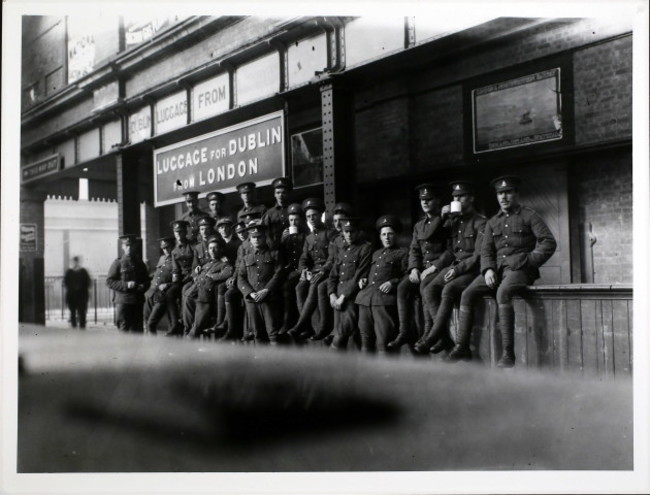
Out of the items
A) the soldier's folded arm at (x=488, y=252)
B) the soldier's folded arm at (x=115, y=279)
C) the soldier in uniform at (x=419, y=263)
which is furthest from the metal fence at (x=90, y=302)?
the soldier's folded arm at (x=488, y=252)

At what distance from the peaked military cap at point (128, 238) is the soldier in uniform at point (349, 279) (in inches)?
71.3

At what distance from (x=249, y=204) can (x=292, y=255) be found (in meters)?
0.58

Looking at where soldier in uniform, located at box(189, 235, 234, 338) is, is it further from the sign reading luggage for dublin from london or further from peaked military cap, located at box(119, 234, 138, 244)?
peaked military cap, located at box(119, 234, 138, 244)

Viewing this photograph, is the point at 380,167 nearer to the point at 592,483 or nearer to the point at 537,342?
the point at 537,342

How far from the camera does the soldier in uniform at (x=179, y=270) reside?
4.83 m

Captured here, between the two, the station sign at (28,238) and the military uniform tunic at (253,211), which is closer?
the station sign at (28,238)

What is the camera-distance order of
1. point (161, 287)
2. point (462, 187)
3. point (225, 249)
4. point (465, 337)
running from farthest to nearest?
point (161, 287)
point (225, 249)
point (462, 187)
point (465, 337)

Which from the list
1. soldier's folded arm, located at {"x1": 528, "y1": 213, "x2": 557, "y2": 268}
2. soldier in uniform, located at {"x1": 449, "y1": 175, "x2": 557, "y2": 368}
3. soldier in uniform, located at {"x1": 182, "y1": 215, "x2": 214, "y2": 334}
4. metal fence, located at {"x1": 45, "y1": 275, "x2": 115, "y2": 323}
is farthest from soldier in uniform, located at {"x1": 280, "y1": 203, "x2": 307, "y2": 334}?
soldier's folded arm, located at {"x1": 528, "y1": 213, "x2": 557, "y2": 268}

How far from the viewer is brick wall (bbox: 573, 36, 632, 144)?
3594 mm

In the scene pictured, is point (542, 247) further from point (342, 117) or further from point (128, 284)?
point (128, 284)

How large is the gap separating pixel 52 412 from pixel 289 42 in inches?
117

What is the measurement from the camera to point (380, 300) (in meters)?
3.92

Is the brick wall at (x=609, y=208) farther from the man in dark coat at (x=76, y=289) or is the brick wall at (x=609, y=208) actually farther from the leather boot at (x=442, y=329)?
the man in dark coat at (x=76, y=289)

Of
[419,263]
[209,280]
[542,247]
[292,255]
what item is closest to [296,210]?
[292,255]
